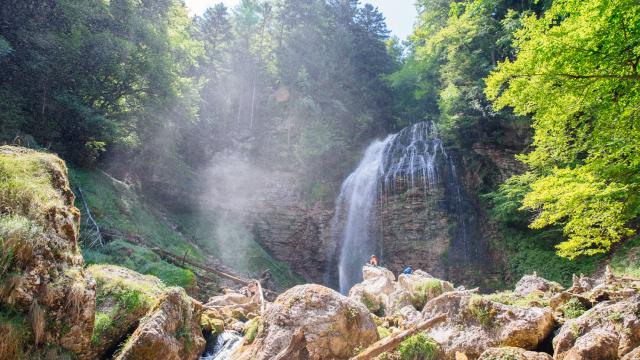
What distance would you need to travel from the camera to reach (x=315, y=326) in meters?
5.98

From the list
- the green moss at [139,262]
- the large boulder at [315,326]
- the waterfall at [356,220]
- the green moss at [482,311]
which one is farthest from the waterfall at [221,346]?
the waterfall at [356,220]

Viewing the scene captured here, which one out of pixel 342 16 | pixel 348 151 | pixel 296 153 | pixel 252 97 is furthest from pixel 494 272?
pixel 342 16

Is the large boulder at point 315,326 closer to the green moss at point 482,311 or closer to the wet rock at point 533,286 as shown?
the green moss at point 482,311

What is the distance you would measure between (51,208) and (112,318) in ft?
8.19

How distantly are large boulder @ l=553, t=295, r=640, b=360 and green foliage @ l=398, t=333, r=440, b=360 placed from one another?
182 cm

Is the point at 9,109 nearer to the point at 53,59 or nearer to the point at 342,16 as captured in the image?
the point at 53,59

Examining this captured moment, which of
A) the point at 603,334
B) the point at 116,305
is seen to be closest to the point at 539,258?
the point at 603,334

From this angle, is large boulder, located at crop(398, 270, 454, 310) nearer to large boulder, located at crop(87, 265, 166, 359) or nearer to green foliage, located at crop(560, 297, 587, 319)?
green foliage, located at crop(560, 297, 587, 319)

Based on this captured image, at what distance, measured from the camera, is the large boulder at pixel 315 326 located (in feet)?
19.1

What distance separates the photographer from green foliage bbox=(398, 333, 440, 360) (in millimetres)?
6000

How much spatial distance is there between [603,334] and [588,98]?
3636mm

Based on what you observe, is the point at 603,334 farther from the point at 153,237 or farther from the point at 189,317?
the point at 153,237

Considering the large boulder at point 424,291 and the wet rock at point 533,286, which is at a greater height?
the wet rock at point 533,286

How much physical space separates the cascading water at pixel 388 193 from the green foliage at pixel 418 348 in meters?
14.7
